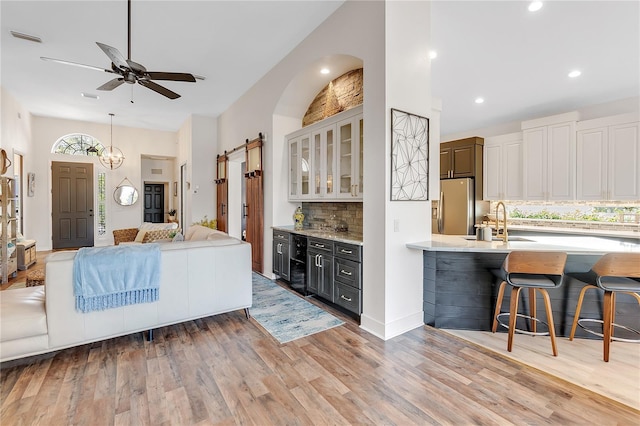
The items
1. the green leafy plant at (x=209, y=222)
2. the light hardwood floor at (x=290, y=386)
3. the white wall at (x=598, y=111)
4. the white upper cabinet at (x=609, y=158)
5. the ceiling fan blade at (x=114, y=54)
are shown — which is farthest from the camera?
the green leafy plant at (x=209, y=222)

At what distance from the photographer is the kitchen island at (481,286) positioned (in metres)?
2.74

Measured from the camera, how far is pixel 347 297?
3.24 m

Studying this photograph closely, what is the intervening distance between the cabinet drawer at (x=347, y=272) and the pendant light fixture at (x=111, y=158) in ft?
23.7

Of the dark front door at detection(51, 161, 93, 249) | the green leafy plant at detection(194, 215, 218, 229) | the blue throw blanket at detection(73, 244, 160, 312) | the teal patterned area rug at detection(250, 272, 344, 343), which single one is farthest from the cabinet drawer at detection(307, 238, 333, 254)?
the dark front door at detection(51, 161, 93, 249)

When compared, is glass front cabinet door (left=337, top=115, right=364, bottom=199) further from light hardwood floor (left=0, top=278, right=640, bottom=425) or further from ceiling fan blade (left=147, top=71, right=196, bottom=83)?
ceiling fan blade (left=147, top=71, right=196, bottom=83)

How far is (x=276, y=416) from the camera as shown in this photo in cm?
178

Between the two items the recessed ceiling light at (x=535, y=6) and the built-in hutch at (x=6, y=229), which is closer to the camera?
the recessed ceiling light at (x=535, y=6)

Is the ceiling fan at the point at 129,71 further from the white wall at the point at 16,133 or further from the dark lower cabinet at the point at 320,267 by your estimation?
the white wall at the point at 16,133

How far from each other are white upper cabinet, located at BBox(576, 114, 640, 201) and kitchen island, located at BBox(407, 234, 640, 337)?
2.21m

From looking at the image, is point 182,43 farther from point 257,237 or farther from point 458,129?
point 458,129

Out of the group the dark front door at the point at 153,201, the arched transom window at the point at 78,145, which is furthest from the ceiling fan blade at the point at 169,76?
the dark front door at the point at 153,201

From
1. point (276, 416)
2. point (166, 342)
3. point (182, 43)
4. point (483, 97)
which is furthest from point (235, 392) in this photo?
point (483, 97)

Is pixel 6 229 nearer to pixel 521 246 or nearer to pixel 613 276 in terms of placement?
pixel 521 246

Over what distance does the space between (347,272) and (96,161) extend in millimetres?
8138
